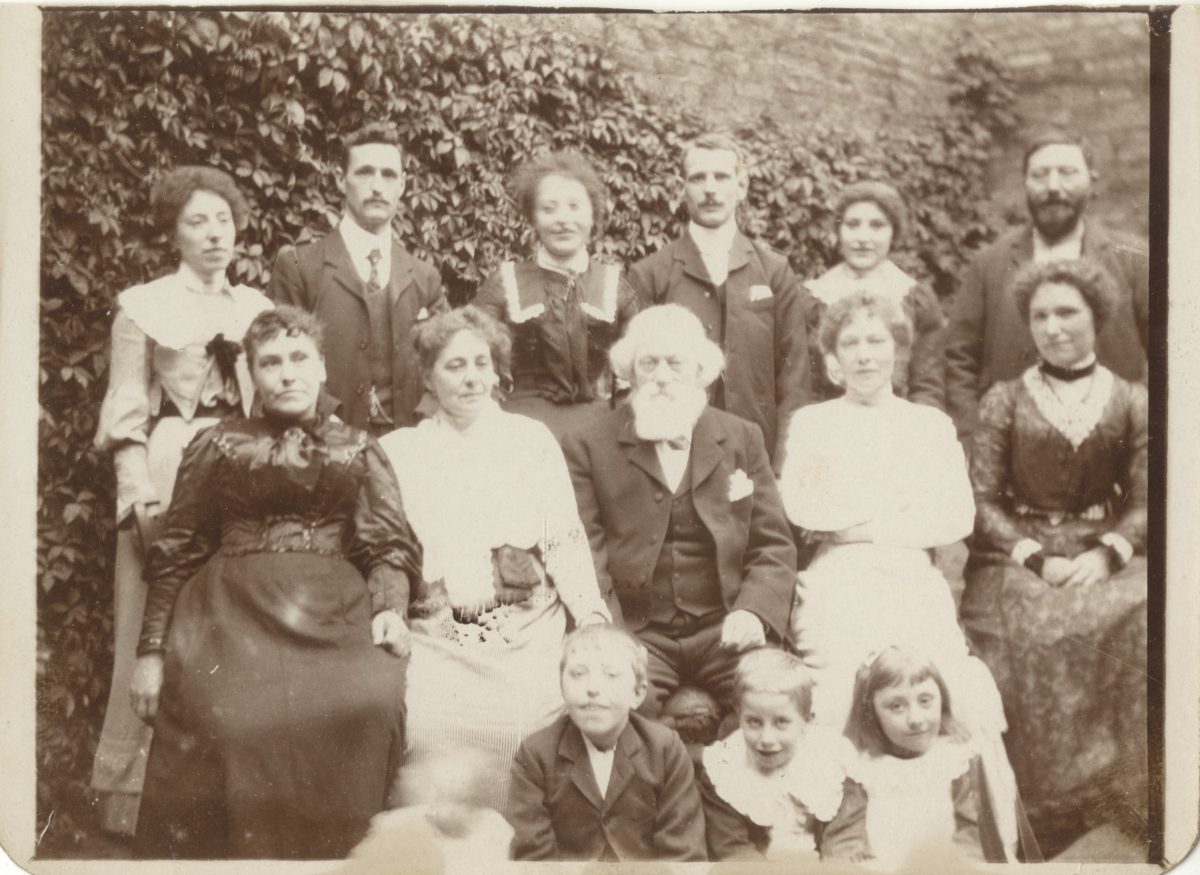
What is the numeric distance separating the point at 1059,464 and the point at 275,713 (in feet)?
10.4

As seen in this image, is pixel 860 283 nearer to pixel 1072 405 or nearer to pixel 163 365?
pixel 1072 405

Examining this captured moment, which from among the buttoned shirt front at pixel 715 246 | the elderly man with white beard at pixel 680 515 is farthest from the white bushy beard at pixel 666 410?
the buttoned shirt front at pixel 715 246

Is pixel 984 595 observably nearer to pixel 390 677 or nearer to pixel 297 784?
pixel 390 677

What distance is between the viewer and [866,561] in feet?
19.4

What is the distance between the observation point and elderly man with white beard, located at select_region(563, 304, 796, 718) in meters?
5.80

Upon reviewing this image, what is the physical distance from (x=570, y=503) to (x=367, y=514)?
770 mm

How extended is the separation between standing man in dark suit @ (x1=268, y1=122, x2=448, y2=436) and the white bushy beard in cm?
84

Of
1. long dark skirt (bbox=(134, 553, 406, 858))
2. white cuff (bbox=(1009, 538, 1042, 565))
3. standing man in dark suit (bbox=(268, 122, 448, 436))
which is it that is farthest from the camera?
white cuff (bbox=(1009, 538, 1042, 565))

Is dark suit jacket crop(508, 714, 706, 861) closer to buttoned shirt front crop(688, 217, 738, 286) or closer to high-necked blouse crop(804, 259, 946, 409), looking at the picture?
high-necked blouse crop(804, 259, 946, 409)

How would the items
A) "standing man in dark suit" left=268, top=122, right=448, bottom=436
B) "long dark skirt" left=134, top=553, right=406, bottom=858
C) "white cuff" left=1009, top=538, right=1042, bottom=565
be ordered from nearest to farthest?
"long dark skirt" left=134, top=553, right=406, bottom=858 → "standing man in dark suit" left=268, top=122, right=448, bottom=436 → "white cuff" left=1009, top=538, right=1042, bottom=565

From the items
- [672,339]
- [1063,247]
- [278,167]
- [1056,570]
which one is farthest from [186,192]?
[1056,570]

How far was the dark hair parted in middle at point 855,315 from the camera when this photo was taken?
5.95 metres

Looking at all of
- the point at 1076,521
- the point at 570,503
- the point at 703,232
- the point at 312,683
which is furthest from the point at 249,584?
the point at 1076,521

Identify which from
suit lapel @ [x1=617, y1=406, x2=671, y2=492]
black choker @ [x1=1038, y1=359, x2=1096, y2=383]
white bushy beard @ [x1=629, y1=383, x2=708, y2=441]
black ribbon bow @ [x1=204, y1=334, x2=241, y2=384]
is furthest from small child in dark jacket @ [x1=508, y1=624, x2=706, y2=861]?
black choker @ [x1=1038, y1=359, x2=1096, y2=383]
